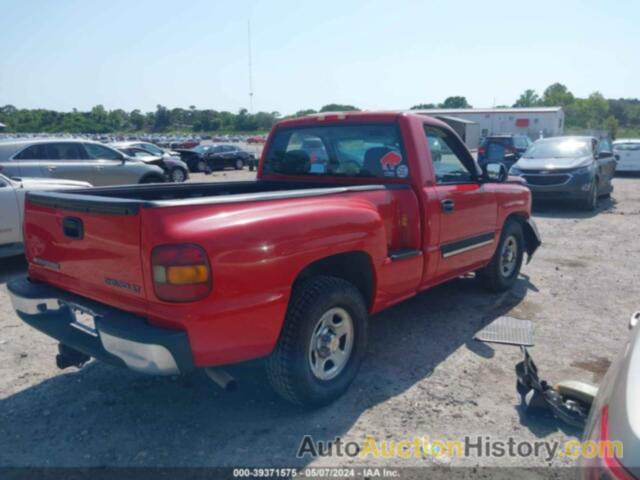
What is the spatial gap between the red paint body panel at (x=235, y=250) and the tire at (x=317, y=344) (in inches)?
7.3

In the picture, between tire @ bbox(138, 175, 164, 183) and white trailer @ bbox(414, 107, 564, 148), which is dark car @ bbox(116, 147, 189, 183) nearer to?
tire @ bbox(138, 175, 164, 183)

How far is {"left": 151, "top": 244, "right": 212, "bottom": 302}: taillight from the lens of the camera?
2.50 m

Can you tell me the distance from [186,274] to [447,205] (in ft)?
8.17

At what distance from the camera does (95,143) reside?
11453 mm

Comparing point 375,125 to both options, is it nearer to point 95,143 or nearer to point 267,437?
point 267,437

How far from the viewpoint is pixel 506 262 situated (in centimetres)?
580

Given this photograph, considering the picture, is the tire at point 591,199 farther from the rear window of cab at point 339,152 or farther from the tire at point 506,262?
the rear window of cab at point 339,152

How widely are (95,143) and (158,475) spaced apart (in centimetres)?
1023

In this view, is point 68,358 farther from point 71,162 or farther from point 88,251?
point 71,162

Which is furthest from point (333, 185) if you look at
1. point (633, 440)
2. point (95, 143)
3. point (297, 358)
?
point (95, 143)

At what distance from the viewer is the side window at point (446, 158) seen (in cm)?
441

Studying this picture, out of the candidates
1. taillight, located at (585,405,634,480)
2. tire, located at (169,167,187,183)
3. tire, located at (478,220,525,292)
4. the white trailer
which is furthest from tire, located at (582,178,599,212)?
the white trailer

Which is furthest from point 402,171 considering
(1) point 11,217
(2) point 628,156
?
(2) point 628,156

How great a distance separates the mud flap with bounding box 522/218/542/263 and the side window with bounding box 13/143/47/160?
30.0 ft
